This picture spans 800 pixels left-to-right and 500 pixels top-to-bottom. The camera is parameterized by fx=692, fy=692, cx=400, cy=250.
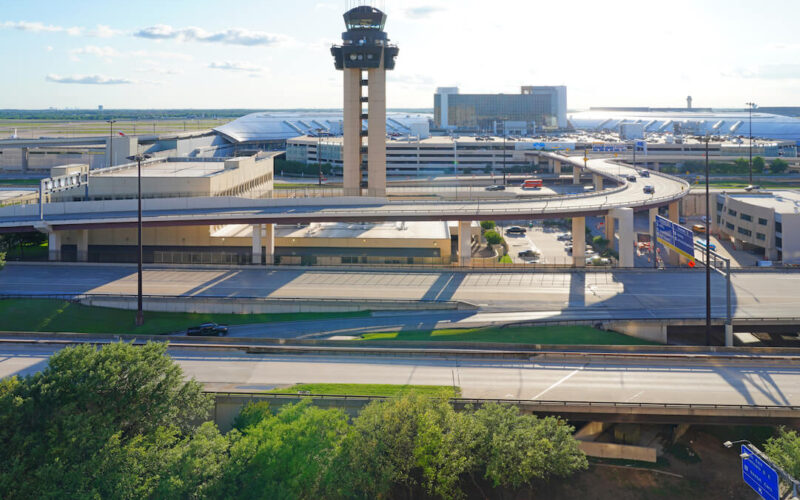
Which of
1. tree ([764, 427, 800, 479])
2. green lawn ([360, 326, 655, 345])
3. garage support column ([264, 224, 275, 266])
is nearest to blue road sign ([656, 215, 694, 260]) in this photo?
green lawn ([360, 326, 655, 345])

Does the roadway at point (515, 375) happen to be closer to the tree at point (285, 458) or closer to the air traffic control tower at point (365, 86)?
the tree at point (285, 458)

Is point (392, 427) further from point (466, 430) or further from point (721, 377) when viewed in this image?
point (721, 377)

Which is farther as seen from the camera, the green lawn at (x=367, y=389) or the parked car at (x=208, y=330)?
the parked car at (x=208, y=330)

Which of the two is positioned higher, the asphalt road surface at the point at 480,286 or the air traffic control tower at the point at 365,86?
the air traffic control tower at the point at 365,86

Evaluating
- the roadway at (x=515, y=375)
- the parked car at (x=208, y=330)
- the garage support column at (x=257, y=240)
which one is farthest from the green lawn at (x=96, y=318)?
the garage support column at (x=257, y=240)

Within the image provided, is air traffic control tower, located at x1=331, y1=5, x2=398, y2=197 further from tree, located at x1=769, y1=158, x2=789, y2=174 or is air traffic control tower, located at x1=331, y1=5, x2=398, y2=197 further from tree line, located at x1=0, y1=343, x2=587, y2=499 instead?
tree, located at x1=769, y1=158, x2=789, y2=174

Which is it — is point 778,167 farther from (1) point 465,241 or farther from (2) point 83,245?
(2) point 83,245
